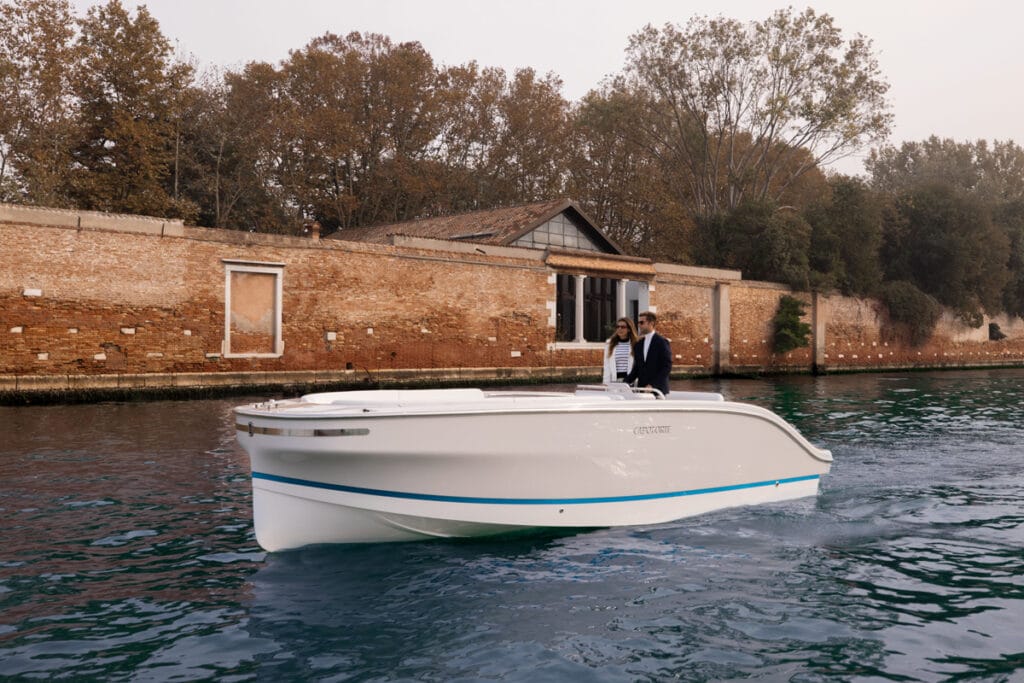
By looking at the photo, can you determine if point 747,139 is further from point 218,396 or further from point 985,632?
point 985,632

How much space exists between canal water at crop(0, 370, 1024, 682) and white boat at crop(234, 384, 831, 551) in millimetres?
170

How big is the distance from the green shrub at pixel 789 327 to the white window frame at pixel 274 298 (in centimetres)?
1782

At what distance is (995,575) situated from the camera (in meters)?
4.81

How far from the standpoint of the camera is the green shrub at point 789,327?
2875 cm

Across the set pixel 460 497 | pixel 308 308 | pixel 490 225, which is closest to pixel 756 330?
pixel 490 225

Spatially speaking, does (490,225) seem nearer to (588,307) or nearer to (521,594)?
(588,307)

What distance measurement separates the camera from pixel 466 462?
484cm

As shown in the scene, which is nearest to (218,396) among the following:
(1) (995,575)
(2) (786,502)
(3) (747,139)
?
(2) (786,502)

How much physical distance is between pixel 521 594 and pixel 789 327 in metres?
26.3

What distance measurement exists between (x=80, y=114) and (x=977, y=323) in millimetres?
36559

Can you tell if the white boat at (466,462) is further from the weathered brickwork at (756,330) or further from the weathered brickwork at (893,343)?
the weathered brickwork at (893,343)

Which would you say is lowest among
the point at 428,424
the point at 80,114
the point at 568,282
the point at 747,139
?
the point at 428,424

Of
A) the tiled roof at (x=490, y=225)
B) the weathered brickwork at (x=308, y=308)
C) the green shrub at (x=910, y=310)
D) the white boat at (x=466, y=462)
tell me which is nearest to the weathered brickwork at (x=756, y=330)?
the weathered brickwork at (x=308, y=308)

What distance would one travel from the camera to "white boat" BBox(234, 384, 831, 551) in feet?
15.3
